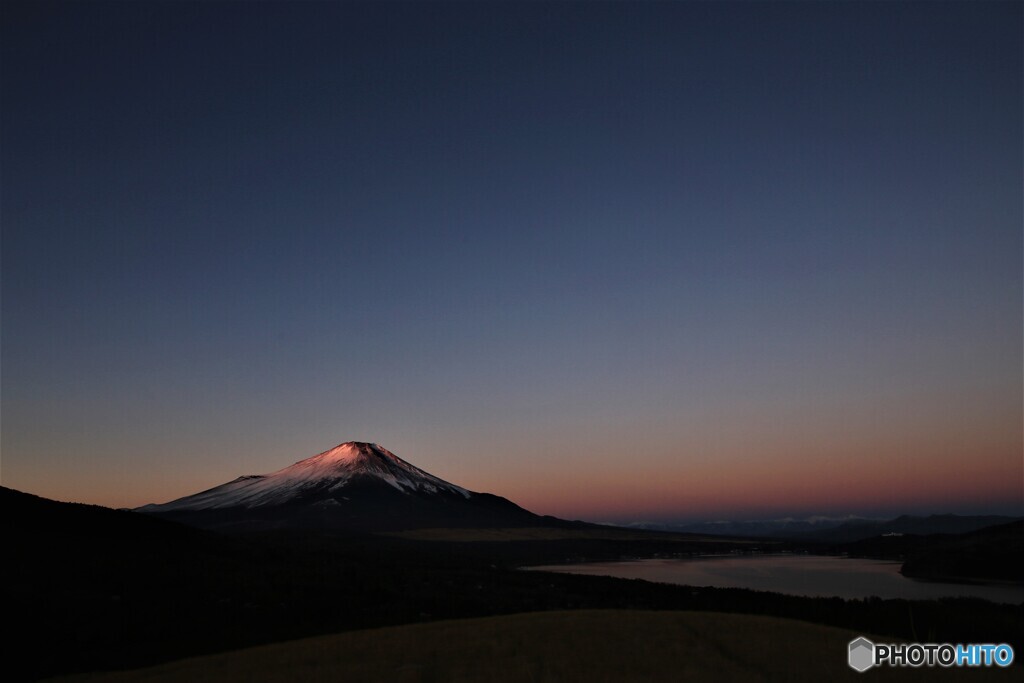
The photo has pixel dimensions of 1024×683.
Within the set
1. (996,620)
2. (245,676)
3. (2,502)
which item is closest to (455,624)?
(245,676)

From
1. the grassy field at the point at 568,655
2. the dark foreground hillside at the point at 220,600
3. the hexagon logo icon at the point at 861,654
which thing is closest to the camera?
the grassy field at the point at 568,655

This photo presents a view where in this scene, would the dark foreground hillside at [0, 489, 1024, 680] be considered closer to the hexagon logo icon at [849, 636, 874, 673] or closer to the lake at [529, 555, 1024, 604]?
the hexagon logo icon at [849, 636, 874, 673]

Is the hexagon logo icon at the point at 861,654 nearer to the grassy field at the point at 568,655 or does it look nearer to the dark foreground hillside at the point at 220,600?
the grassy field at the point at 568,655

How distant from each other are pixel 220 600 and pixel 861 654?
26317 millimetres

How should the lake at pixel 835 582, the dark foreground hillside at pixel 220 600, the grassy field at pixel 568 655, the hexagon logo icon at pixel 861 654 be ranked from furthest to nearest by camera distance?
the lake at pixel 835 582 < the dark foreground hillside at pixel 220 600 < the hexagon logo icon at pixel 861 654 < the grassy field at pixel 568 655

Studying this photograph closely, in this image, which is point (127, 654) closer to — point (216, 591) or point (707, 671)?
point (216, 591)

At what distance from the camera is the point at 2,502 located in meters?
43.6

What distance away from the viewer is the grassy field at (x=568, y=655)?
37.6ft

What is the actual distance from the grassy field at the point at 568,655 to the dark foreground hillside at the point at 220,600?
6493 mm

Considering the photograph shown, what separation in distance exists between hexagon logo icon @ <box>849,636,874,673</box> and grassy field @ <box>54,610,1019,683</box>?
7.1 inches

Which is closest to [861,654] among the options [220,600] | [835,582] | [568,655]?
[568,655]

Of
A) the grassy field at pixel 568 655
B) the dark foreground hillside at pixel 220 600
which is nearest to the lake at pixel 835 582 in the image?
the dark foreground hillside at pixel 220 600

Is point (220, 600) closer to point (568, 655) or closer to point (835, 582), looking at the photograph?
point (568, 655)

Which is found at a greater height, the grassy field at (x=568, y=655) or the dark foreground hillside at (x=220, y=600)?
the grassy field at (x=568, y=655)
